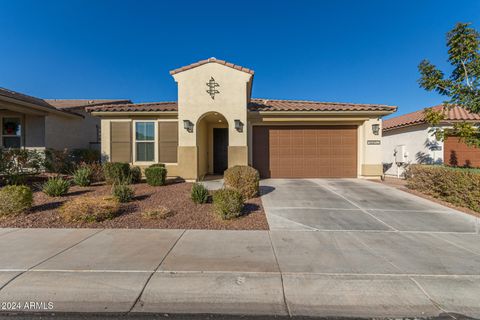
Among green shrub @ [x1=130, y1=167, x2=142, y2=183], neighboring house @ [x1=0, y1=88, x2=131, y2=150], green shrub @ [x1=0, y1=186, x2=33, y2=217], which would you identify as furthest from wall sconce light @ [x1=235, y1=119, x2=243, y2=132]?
neighboring house @ [x1=0, y1=88, x2=131, y2=150]

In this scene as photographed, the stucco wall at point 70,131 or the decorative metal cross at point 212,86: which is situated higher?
the decorative metal cross at point 212,86

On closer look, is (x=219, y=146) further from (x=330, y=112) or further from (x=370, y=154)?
(x=370, y=154)

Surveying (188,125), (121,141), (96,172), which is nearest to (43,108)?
(121,141)

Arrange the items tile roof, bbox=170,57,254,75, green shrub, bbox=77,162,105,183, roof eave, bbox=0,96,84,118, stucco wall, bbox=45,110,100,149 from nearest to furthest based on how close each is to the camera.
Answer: green shrub, bbox=77,162,105,183 < tile roof, bbox=170,57,254,75 < roof eave, bbox=0,96,84,118 < stucco wall, bbox=45,110,100,149

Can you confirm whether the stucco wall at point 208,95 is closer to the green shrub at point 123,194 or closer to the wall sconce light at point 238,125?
the wall sconce light at point 238,125

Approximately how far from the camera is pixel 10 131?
1195cm

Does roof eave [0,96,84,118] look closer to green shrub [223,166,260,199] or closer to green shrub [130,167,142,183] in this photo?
green shrub [130,167,142,183]

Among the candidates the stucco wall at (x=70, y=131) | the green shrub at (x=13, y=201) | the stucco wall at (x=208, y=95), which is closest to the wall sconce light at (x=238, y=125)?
the stucco wall at (x=208, y=95)

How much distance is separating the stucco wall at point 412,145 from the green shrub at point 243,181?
28.7 feet

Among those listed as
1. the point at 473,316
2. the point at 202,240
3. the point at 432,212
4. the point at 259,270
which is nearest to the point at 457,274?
the point at 473,316

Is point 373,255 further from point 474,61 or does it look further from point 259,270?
point 474,61

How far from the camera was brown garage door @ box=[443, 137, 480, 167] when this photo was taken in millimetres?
10547

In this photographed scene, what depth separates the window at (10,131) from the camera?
1190cm

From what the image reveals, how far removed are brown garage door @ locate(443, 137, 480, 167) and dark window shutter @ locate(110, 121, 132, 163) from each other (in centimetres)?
1573
